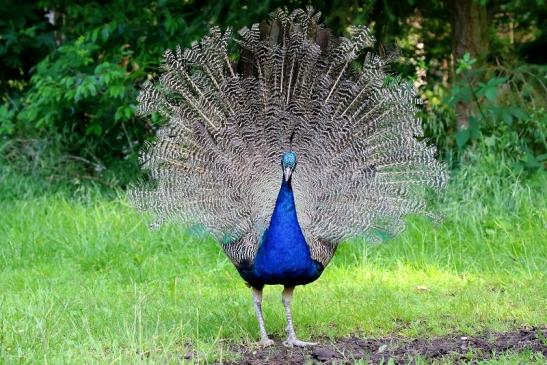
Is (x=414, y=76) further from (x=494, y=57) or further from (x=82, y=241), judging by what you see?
(x=82, y=241)

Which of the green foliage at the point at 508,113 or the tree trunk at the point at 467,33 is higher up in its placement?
the tree trunk at the point at 467,33

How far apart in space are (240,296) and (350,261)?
124cm

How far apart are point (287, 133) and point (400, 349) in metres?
1.49

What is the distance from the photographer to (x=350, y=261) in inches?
A: 314

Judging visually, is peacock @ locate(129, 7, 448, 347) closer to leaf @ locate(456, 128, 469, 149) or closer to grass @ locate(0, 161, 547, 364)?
grass @ locate(0, 161, 547, 364)

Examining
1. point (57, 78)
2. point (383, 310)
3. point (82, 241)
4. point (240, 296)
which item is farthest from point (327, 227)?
point (57, 78)

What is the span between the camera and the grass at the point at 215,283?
5.74 m

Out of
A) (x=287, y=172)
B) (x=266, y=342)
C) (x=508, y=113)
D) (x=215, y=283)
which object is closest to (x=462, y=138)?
(x=508, y=113)

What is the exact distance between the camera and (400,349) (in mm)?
5582

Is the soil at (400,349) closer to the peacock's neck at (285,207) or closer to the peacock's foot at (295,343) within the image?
the peacock's foot at (295,343)

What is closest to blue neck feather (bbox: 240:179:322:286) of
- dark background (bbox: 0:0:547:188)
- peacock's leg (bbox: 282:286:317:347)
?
peacock's leg (bbox: 282:286:317:347)

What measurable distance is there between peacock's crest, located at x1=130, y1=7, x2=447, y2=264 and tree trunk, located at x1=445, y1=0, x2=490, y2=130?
13.2 feet

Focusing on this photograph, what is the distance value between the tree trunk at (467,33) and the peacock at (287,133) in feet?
13.2

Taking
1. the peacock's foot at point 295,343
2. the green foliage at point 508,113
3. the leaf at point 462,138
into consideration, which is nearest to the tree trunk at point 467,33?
the green foliage at point 508,113
